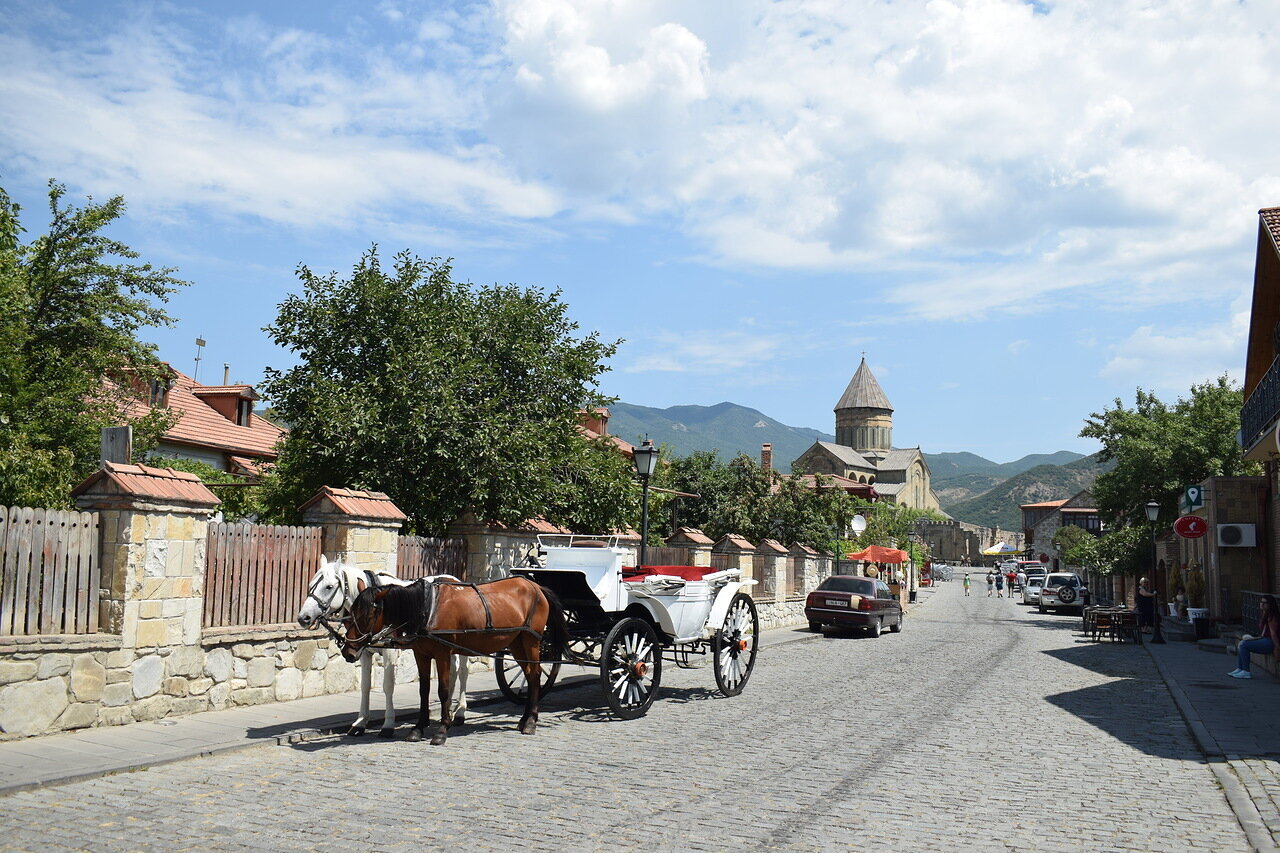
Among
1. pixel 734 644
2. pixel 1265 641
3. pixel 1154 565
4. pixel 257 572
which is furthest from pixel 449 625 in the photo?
pixel 1154 565

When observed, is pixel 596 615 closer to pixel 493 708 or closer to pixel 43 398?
pixel 493 708

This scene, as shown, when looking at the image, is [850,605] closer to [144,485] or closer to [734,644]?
[734,644]

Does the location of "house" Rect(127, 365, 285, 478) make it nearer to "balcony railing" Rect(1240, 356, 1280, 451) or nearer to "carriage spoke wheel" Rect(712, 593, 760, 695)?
"carriage spoke wheel" Rect(712, 593, 760, 695)

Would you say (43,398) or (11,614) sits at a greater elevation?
(43,398)

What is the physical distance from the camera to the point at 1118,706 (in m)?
13.2

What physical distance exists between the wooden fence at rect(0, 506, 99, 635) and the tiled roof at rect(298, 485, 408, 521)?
289cm

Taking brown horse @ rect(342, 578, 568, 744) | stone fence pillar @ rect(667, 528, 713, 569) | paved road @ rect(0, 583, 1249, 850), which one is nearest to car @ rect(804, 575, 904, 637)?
stone fence pillar @ rect(667, 528, 713, 569)

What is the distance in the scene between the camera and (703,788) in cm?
764

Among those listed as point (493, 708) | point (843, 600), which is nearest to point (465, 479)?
point (493, 708)

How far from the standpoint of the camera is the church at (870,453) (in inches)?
5369

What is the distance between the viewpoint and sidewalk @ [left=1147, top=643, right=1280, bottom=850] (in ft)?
24.0

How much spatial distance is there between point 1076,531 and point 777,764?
83462 mm

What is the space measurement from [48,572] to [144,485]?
3.64 ft

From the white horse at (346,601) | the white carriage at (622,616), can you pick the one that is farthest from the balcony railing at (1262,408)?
the white horse at (346,601)
